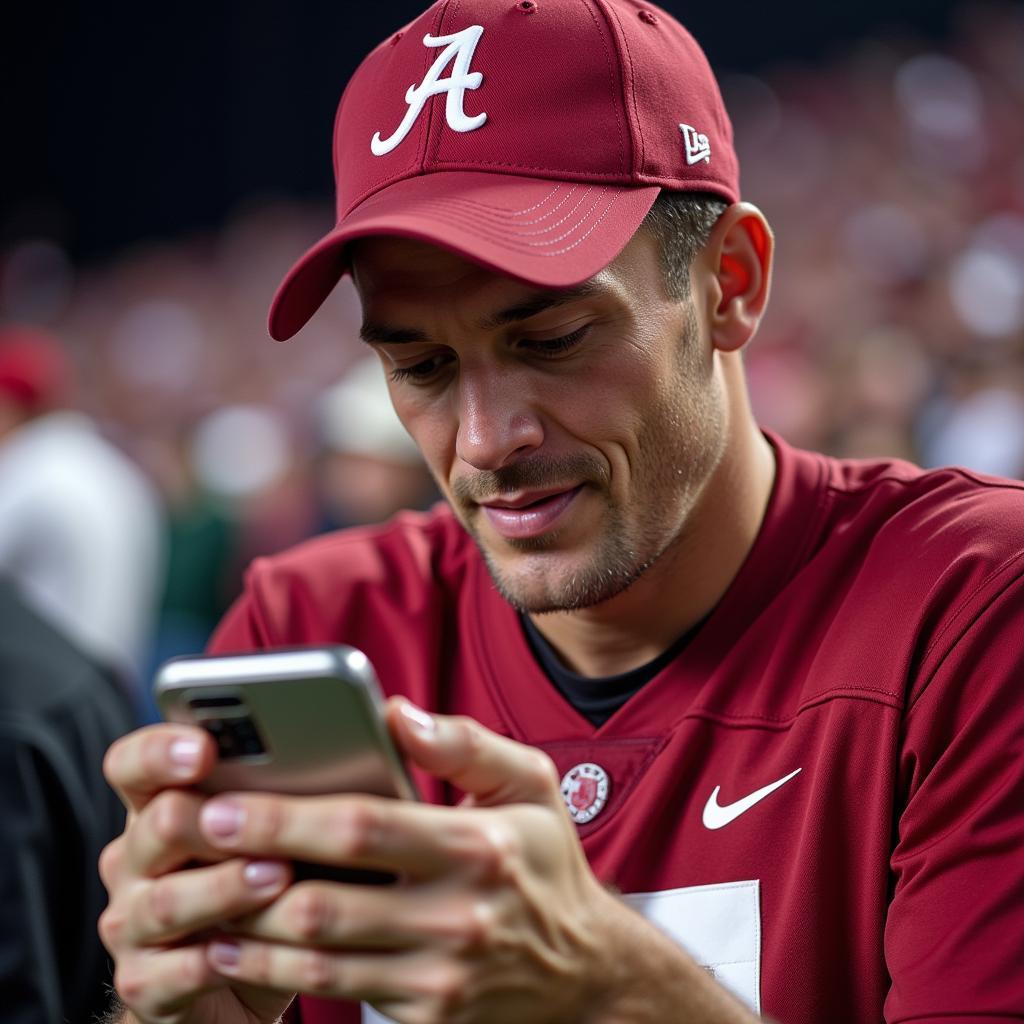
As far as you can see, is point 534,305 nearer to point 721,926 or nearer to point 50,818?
point 721,926

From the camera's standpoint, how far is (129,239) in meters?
9.14

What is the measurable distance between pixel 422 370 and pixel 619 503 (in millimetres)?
239

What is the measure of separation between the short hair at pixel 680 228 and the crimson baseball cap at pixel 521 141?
0.02m

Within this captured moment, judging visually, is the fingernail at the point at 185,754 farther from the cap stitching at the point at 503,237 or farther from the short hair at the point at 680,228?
the short hair at the point at 680,228

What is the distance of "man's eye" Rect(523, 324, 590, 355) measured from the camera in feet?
4.17

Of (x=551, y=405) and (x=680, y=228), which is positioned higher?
(x=680, y=228)

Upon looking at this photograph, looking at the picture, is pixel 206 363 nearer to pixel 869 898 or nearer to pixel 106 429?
pixel 106 429

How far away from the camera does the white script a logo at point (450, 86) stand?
4.25 feet

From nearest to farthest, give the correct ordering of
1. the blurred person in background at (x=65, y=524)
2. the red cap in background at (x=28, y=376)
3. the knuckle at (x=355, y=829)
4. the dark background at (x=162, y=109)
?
the knuckle at (x=355, y=829) < the blurred person in background at (x=65, y=524) < the red cap in background at (x=28, y=376) < the dark background at (x=162, y=109)

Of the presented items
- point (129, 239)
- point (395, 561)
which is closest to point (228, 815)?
point (395, 561)

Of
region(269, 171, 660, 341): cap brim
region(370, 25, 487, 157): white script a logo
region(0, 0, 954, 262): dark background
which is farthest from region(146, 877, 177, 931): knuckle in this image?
region(0, 0, 954, 262): dark background

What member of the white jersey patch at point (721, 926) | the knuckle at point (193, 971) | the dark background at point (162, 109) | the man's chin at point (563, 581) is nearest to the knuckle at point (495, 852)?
the knuckle at point (193, 971)

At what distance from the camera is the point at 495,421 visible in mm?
1268

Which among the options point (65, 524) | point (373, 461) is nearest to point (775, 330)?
point (373, 461)
